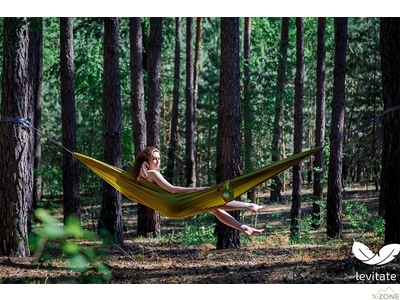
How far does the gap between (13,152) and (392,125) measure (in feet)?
12.0

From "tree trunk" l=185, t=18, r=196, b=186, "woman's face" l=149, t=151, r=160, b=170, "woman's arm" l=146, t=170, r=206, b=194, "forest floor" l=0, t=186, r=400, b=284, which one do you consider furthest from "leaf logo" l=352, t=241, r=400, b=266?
"tree trunk" l=185, t=18, r=196, b=186

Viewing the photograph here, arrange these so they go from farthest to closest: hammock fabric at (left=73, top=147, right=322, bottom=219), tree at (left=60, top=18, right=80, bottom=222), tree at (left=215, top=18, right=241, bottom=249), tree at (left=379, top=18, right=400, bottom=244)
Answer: tree at (left=60, top=18, right=80, bottom=222) < tree at (left=215, top=18, right=241, bottom=249) < tree at (left=379, top=18, right=400, bottom=244) < hammock fabric at (left=73, top=147, right=322, bottom=219)

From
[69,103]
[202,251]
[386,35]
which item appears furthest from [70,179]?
[386,35]

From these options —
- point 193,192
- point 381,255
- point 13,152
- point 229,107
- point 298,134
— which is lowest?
point 381,255

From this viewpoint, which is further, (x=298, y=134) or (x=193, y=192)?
(x=298, y=134)

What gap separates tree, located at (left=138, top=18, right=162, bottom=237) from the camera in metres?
9.40

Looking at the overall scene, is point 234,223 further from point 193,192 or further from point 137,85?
point 137,85

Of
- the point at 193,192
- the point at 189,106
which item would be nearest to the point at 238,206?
the point at 193,192

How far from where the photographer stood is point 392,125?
5.55 metres

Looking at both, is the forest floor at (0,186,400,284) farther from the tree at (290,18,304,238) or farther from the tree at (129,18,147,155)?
the tree at (290,18,304,238)
